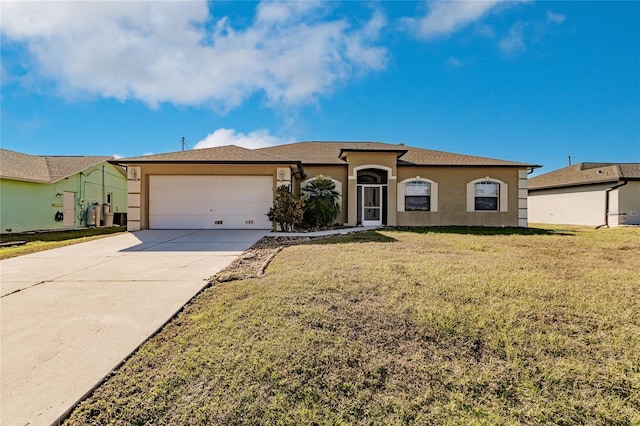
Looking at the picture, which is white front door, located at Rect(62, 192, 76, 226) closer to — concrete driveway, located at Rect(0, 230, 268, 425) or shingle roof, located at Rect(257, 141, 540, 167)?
shingle roof, located at Rect(257, 141, 540, 167)

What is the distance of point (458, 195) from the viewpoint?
50.9 ft

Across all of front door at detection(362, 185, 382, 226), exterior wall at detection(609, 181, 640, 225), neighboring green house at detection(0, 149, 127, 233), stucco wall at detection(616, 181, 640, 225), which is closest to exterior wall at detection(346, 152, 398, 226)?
front door at detection(362, 185, 382, 226)

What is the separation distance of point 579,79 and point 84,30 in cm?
1983

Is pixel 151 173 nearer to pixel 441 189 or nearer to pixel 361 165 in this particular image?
pixel 361 165

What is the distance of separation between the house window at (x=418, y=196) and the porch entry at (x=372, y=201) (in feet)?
3.92

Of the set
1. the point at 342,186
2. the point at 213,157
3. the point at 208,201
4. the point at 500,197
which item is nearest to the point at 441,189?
the point at 500,197

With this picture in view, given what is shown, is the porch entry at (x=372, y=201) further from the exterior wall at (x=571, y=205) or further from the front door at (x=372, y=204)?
the exterior wall at (x=571, y=205)

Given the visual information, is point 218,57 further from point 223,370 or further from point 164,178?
point 223,370

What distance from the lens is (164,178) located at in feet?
41.7

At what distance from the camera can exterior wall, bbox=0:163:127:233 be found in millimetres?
14438

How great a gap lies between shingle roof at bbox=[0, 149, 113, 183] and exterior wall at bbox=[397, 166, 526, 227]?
18.6m

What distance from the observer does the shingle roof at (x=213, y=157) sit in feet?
39.7

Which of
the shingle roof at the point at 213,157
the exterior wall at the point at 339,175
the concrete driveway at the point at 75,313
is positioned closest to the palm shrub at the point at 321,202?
the exterior wall at the point at 339,175

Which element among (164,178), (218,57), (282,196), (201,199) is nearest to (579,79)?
(282,196)
